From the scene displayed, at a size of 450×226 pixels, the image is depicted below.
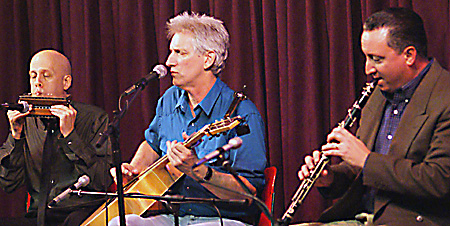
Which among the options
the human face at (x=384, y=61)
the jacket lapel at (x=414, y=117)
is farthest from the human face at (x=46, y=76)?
the jacket lapel at (x=414, y=117)

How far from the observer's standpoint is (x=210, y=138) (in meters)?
2.56

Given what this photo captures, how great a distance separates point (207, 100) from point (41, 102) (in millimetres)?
910

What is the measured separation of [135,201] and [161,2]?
1.88 metres

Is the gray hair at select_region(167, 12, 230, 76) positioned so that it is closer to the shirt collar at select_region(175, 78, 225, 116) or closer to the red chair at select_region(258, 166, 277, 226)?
the shirt collar at select_region(175, 78, 225, 116)

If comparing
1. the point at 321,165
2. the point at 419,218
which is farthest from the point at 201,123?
the point at 419,218

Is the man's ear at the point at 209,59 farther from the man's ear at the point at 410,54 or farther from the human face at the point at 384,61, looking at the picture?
the man's ear at the point at 410,54

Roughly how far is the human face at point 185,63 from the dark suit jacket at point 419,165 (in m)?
1.12

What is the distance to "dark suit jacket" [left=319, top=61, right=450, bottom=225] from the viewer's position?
1.97 m

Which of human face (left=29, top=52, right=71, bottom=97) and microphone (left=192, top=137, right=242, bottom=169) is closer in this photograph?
microphone (left=192, top=137, right=242, bottom=169)

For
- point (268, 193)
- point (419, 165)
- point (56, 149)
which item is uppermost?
point (419, 165)

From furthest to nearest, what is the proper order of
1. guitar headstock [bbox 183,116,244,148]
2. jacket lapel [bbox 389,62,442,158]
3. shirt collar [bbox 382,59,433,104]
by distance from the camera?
guitar headstock [bbox 183,116,244,148], shirt collar [bbox 382,59,433,104], jacket lapel [bbox 389,62,442,158]

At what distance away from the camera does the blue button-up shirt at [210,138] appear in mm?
2592

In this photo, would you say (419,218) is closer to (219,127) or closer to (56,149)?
(219,127)

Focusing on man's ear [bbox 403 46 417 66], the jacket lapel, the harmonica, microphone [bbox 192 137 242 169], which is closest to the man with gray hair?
the harmonica
